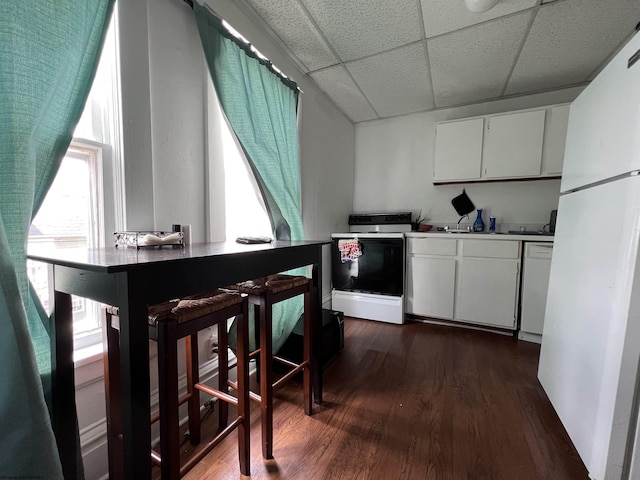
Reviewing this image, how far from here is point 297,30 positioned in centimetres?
173

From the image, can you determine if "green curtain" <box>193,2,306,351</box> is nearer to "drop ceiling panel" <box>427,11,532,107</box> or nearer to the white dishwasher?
"drop ceiling panel" <box>427,11,532,107</box>

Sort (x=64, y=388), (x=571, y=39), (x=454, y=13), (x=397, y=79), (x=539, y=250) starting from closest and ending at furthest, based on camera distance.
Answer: (x=64, y=388)
(x=454, y=13)
(x=571, y=39)
(x=539, y=250)
(x=397, y=79)

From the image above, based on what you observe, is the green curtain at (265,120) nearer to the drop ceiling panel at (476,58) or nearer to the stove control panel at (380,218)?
the drop ceiling panel at (476,58)

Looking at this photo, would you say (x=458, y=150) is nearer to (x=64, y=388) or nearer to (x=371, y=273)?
(x=371, y=273)

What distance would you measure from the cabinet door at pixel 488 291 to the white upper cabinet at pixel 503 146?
92 cm

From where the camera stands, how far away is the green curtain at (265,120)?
1.35m

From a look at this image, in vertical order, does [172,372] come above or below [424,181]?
below

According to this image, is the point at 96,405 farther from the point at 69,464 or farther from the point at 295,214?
the point at 295,214

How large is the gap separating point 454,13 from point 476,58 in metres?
0.59

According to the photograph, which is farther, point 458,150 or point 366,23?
point 458,150

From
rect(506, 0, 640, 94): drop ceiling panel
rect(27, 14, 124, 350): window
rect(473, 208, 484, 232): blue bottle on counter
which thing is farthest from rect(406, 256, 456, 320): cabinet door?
rect(27, 14, 124, 350): window

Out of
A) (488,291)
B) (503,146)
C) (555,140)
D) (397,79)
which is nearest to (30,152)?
(397,79)

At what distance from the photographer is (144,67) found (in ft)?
3.60

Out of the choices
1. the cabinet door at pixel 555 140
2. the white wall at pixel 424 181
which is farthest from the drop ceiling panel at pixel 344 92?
the cabinet door at pixel 555 140
